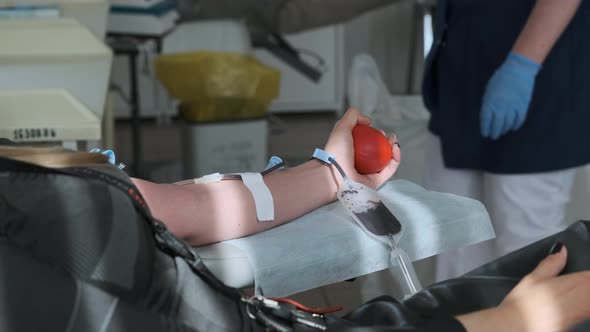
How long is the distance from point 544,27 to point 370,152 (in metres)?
0.39

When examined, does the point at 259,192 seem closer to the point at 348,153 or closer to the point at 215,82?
the point at 348,153

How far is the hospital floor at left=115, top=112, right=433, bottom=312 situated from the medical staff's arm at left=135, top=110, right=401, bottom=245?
207mm

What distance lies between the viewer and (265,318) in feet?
1.74

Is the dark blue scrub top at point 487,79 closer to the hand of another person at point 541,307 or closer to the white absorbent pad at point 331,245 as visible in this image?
the white absorbent pad at point 331,245

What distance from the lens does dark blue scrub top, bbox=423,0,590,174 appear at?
115 centimetres

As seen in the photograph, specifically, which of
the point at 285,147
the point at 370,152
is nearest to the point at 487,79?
the point at 370,152

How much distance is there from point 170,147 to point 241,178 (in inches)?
121

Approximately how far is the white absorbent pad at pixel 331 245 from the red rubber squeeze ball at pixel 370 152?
0.23 ft

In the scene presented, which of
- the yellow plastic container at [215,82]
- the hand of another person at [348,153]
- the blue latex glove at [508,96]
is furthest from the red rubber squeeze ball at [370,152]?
the yellow plastic container at [215,82]

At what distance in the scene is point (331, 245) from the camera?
694 millimetres

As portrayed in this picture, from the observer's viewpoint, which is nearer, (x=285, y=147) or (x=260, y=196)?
(x=260, y=196)

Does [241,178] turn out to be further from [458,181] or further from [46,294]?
[458,181]

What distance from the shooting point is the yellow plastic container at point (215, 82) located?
2266 millimetres

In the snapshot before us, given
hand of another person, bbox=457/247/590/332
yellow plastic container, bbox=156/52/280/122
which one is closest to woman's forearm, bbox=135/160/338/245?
hand of another person, bbox=457/247/590/332
